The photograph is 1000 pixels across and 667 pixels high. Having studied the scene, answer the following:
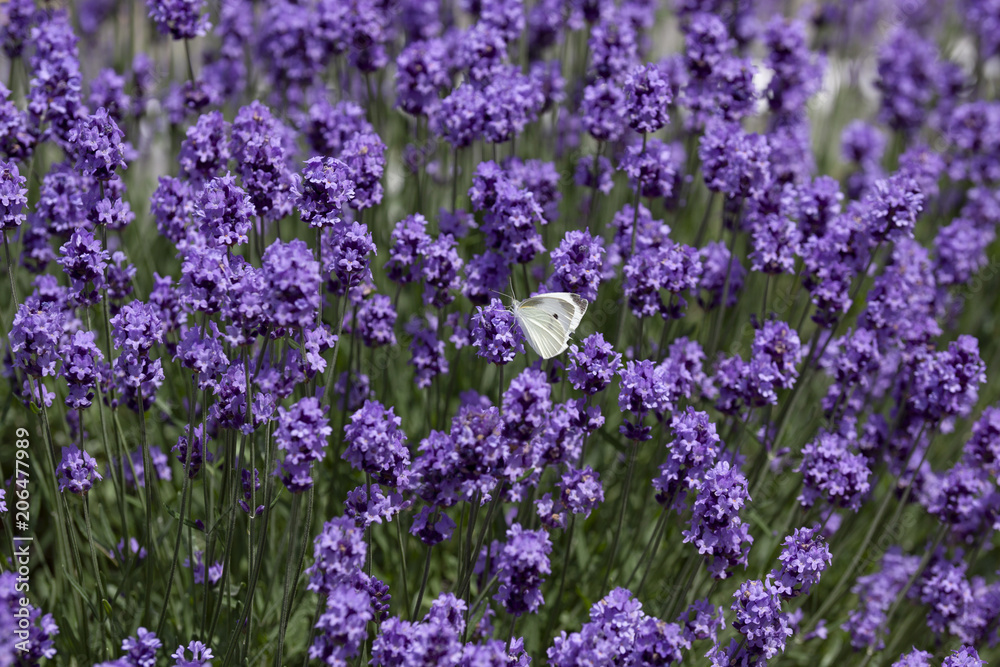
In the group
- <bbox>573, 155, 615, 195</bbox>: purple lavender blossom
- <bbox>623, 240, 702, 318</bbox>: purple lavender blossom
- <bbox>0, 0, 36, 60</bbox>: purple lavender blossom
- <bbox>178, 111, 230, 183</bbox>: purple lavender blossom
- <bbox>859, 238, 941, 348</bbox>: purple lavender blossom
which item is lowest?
<bbox>623, 240, 702, 318</bbox>: purple lavender blossom

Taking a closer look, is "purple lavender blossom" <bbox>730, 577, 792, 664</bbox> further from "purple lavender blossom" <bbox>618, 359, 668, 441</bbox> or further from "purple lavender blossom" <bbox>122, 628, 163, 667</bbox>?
"purple lavender blossom" <bbox>122, 628, 163, 667</bbox>

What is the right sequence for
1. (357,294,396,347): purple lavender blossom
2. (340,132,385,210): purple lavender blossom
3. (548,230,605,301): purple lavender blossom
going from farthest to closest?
(357,294,396,347): purple lavender blossom
(340,132,385,210): purple lavender blossom
(548,230,605,301): purple lavender blossom

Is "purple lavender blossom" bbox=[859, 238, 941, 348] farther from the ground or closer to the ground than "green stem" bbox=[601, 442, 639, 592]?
farther from the ground

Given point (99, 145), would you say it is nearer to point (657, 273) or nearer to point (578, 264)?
point (578, 264)

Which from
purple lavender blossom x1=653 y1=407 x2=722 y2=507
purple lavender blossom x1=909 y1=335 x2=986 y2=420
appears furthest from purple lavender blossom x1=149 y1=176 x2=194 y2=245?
purple lavender blossom x1=909 y1=335 x2=986 y2=420

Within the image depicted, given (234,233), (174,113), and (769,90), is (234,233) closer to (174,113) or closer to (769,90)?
(174,113)

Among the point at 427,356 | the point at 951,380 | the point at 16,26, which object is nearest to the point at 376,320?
the point at 427,356

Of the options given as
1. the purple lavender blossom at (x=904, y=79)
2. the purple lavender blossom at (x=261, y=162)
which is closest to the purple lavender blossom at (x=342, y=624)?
the purple lavender blossom at (x=261, y=162)

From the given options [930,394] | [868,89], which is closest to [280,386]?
[930,394]
